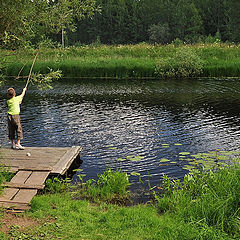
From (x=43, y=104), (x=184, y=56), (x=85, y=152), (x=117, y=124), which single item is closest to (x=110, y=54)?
(x=184, y=56)

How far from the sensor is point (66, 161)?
32.7 ft

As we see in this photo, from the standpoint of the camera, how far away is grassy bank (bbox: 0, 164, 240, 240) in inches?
240

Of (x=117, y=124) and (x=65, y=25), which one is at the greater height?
(x=65, y=25)

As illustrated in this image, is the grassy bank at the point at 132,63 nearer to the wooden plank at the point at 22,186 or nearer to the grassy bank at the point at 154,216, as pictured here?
the wooden plank at the point at 22,186

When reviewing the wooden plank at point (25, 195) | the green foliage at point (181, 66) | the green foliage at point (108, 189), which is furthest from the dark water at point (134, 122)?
the green foliage at point (181, 66)

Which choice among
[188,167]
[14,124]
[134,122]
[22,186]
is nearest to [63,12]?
[14,124]

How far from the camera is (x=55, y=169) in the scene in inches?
368

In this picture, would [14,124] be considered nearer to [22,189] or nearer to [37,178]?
[37,178]

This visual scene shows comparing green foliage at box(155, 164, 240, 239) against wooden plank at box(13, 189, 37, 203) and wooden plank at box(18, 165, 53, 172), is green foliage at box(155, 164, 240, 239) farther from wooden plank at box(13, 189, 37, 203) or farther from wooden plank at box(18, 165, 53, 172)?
wooden plank at box(18, 165, 53, 172)

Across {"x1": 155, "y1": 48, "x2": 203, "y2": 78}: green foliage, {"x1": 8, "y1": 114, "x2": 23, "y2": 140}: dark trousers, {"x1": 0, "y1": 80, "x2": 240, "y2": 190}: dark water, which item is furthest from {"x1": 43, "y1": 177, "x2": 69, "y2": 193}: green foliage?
{"x1": 155, "y1": 48, "x2": 203, "y2": 78}: green foliage

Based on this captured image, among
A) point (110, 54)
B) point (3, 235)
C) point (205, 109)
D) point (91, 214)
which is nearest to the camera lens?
point (3, 235)

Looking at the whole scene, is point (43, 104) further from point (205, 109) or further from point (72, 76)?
point (72, 76)

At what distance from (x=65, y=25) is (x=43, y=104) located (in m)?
11.5

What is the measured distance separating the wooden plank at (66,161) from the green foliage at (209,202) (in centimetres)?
283
